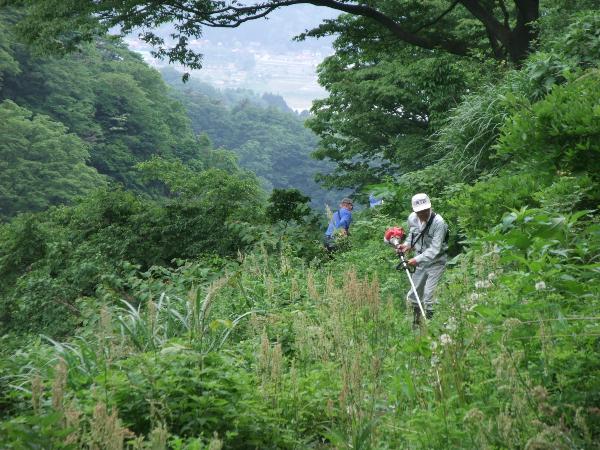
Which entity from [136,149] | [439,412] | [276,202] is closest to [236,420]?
[439,412]

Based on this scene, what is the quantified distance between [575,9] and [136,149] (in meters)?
46.6

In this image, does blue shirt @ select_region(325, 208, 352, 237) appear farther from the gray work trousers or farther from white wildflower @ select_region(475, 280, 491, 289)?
white wildflower @ select_region(475, 280, 491, 289)

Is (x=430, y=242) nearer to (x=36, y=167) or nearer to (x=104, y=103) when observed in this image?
(x=36, y=167)

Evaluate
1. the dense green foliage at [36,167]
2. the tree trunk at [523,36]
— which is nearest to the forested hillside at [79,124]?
the dense green foliage at [36,167]

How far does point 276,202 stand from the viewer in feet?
44.5

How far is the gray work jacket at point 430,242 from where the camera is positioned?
22.5ft

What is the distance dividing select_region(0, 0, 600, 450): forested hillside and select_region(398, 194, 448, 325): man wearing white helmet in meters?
0.22

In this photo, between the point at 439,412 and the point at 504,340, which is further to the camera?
the point at 439,412

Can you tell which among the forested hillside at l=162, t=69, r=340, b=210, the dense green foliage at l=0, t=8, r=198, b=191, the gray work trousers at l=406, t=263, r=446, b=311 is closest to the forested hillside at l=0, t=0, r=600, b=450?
the gray work trousers at l=406, t=263, r=446, b=311

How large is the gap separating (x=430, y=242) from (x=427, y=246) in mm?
64

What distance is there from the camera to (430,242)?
6996 mm

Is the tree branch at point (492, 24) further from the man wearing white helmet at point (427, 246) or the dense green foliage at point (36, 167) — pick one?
the dense green foliage at point (36, 167)

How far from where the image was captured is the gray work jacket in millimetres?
6867

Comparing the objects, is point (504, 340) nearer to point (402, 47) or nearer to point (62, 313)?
point (62, 313)
